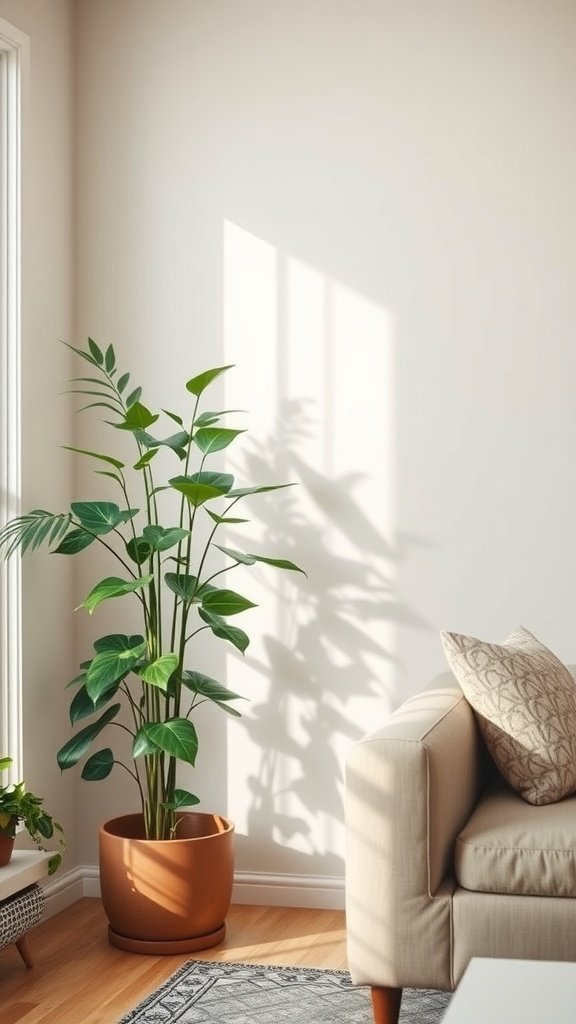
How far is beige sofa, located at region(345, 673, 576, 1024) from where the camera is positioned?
2396 millimetres

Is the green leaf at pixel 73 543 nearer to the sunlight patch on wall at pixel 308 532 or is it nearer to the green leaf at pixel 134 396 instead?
the green leaf at pixel 134 396

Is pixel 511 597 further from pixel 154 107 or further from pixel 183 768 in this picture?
pixel 154 107

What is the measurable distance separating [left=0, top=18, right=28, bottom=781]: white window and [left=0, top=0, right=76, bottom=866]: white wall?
0.04 meters

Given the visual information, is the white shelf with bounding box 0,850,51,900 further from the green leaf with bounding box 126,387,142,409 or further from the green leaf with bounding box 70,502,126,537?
the green leaf with bounding box 126,387,142,409

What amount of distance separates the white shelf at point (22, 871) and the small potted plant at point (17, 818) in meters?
0.02

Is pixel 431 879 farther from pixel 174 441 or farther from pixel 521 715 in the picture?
pixel 174 441

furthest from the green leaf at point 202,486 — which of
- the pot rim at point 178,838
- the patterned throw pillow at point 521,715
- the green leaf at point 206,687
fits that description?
the pot rim at point 178,838

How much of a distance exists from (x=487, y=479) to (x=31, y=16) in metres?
1.91

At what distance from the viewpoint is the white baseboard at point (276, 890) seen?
11.9 feet

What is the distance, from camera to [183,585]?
3332 mm

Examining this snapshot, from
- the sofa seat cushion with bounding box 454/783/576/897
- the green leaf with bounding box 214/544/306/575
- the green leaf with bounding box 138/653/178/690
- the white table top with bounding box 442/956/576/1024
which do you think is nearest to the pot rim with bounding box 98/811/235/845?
the green leaf with bounding box 138/653/178/690

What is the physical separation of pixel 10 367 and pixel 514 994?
2.31m

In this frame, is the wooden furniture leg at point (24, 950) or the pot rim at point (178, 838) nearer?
the wooden furniture leg at point (24, 950)

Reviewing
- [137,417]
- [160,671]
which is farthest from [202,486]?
[160,671]
